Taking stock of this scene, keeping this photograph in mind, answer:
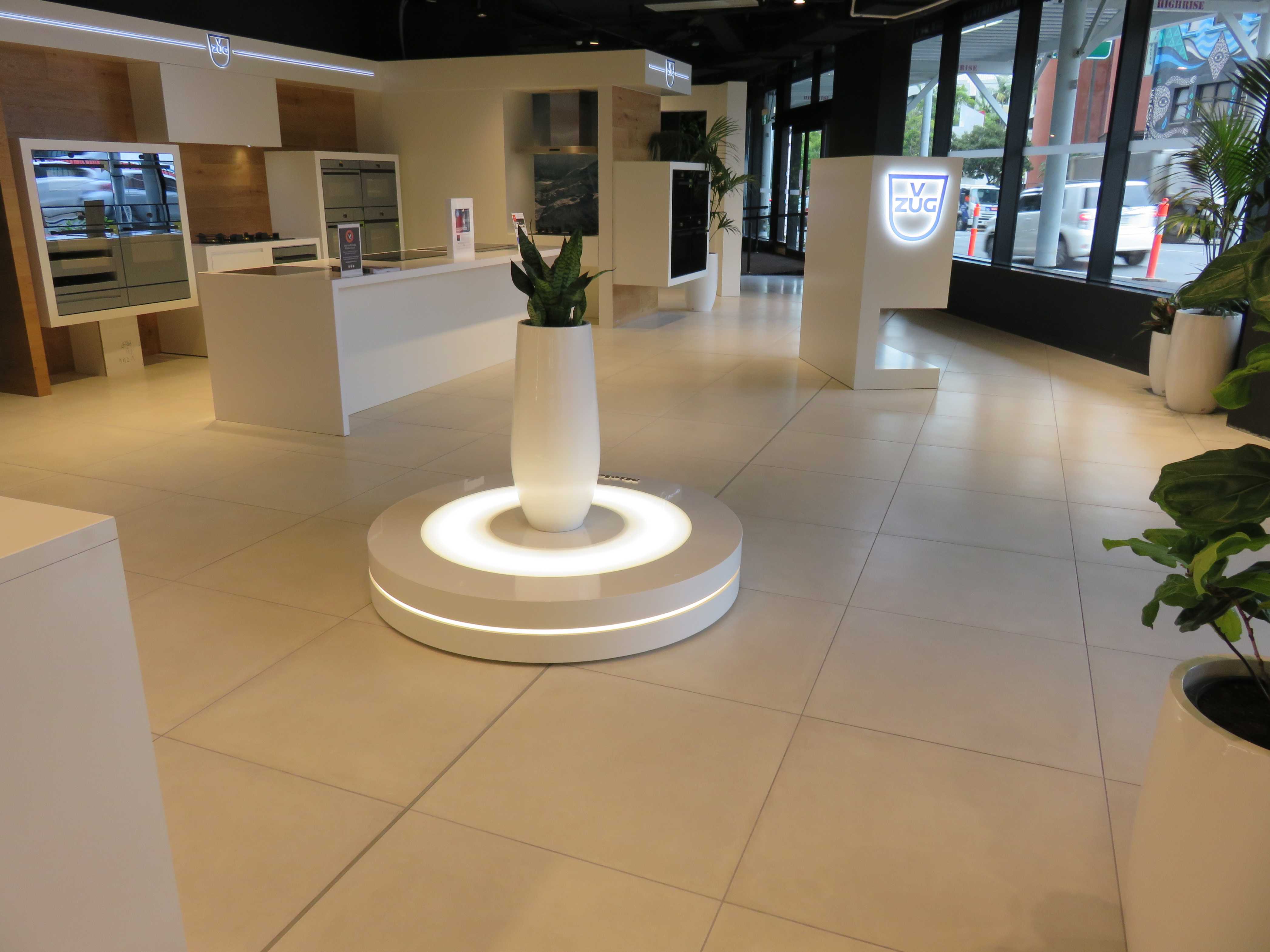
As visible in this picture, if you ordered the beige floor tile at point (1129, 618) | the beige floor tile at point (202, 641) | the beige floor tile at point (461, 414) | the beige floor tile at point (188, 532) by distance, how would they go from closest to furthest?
the beige floor tile at point (202, 641) < the beige floor tile at point (1129, 618) < the beige floor tile at point (188, 532) < the beige floor tile at point (461, 414)

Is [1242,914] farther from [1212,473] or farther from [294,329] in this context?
[294,329]

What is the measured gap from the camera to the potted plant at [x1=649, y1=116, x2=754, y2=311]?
31.9 ft

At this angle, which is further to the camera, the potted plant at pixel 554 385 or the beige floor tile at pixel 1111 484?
the beige floor tile at pixel 1111 484

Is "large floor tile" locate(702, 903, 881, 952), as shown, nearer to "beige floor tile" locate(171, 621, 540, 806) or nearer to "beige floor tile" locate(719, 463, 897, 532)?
"beige floor tile" locate(171, 621, 540, 806)

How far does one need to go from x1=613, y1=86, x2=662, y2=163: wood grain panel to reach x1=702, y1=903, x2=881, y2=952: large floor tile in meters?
8.16

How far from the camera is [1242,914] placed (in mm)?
1446

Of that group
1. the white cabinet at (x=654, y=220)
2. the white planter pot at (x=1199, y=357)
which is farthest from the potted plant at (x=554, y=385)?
the white cabinet at (x=654, y=220)

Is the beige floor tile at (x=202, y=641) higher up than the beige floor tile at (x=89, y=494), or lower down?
lower down

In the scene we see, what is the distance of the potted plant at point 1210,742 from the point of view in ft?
4.56

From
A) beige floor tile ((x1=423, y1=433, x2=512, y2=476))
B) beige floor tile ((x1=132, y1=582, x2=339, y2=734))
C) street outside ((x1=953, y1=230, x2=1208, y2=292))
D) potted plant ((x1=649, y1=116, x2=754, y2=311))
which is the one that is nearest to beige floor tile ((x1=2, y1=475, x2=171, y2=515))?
beige floor tile ((x1=132, y1=582, x2=339, y2=734))

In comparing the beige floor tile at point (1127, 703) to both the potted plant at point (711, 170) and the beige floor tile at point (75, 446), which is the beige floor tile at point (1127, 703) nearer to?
the beige floor tile at point (75, 446)

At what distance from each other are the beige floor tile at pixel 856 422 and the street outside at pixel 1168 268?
160 centimetres

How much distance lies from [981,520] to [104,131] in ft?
22.5

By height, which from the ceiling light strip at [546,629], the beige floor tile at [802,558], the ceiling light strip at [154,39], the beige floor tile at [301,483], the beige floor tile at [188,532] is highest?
the ceiling light strip at [154,39]
